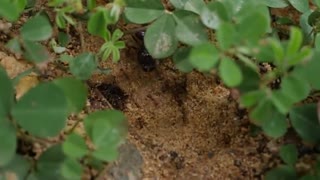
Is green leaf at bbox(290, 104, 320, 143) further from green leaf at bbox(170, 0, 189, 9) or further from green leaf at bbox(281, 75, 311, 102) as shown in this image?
green leaf at bbox(170, 0, 189, 9)

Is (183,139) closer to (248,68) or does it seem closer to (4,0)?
(248,68)

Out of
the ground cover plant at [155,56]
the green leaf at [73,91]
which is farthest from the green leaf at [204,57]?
the green leaf at [73,91]

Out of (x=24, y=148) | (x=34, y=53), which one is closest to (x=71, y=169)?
(x=24, y=148)

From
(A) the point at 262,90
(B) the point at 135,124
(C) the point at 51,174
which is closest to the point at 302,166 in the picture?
(A) the point at 262,90

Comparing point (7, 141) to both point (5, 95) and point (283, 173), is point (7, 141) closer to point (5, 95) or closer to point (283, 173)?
point (5, 95)

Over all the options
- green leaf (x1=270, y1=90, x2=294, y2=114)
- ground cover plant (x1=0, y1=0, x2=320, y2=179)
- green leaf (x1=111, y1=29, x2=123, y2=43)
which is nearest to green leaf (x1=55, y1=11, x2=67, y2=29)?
ground cover plant (x1=0, y1=0, x2=320, y2=179)
